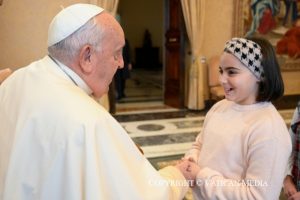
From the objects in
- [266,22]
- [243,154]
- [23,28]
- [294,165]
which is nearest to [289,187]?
[294,165]

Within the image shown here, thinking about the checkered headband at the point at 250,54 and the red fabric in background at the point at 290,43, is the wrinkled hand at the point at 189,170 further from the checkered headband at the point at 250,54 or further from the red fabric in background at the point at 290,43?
the red fabric in background at the point at 290,43

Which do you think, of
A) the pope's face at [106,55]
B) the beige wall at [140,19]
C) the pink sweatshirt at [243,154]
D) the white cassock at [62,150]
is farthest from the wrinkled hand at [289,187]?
the beige wall at [140,19]

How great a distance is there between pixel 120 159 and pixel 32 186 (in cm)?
30

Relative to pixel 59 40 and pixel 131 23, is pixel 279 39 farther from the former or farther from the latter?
pixel 131 23

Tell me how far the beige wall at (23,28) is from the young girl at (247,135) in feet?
17.7

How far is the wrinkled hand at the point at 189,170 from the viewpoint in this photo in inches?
59.1

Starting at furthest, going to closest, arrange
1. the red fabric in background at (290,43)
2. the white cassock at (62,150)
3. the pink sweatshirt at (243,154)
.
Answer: the red fabric in background at (290,43)
the pink sweatshirt at (243,154)
the white cassock at (62,150)

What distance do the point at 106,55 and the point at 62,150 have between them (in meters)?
0.38

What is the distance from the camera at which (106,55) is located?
1.19m

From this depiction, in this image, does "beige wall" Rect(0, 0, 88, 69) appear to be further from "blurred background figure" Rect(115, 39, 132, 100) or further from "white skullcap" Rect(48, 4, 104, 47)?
"white skullcap" Rect(48, 4, 104, 47)

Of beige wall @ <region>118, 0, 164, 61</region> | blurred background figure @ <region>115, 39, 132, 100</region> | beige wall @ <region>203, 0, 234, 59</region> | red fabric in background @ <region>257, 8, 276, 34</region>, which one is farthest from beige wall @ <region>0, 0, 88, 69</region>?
beige wall @ <region>118, 0, 164, 61</region>

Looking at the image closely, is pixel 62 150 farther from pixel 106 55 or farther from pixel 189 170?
pixel 189 170

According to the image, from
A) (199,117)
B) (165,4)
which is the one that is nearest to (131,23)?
(165,4)

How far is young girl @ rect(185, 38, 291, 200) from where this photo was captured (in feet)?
4.36
